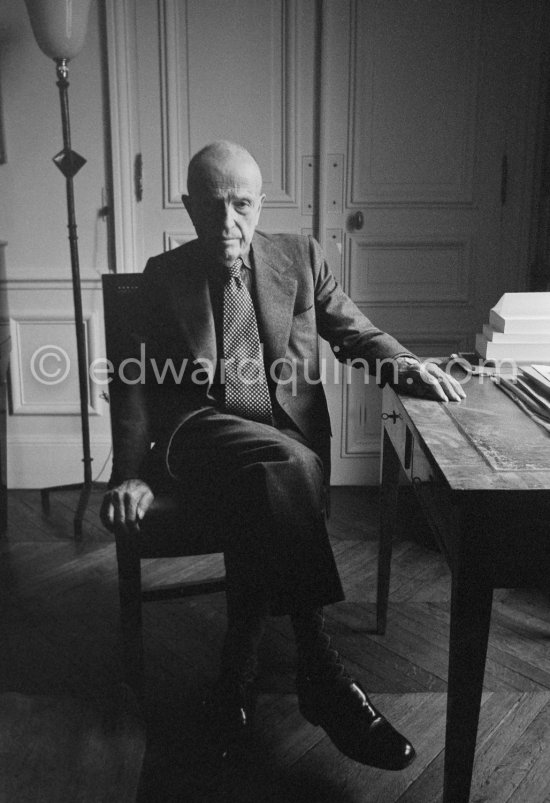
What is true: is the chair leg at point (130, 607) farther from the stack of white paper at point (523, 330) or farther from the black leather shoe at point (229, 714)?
the stack of white paper at point (523, 330)

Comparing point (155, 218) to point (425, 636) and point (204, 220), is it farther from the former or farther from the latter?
point (425, 636)

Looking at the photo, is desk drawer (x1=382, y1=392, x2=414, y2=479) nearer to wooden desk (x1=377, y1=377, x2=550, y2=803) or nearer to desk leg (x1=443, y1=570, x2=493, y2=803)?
wooden desk (x1=377, y1=377, x2=550, y2=803)

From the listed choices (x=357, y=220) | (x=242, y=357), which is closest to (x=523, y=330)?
(x=242, y=357)

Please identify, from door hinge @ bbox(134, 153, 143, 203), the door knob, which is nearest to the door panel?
door hinge @ bbox(134, 153, 143, 203)

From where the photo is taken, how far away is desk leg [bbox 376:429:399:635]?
1677 mm

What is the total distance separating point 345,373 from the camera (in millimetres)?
2832

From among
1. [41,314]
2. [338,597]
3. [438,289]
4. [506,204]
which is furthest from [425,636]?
[41,314]

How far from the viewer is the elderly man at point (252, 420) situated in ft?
4.47

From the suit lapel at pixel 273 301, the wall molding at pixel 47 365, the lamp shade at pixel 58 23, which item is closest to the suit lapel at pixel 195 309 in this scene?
the suit lapel at pixel 273 301

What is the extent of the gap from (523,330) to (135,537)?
2.95 feet

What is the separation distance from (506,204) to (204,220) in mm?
1559

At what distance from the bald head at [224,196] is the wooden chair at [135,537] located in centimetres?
25

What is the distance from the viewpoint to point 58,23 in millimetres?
2240

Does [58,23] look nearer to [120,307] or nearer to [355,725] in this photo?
[120,307]
